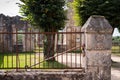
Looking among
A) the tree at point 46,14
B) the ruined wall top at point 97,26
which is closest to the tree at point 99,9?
the tree at point 46,14

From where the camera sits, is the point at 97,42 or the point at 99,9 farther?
the point at 99,9

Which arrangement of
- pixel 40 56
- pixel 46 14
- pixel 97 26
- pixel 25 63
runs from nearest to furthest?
pixel 97 26 → pixel 25 63 → pixel 46 14 → pixel 40 56

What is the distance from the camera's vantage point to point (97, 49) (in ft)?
21.7

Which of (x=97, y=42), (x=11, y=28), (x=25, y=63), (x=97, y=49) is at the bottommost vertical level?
(x=25, y=63)

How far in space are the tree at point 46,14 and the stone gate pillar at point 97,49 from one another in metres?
6.58

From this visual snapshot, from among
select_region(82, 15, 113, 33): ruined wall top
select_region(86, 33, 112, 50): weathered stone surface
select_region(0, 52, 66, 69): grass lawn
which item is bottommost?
select_region(0, 52, 66, 69): grass lawn

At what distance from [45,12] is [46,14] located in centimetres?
20

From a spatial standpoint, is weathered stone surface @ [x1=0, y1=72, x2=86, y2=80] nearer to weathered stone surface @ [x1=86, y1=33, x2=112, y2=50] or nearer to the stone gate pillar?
the stone gate pillar

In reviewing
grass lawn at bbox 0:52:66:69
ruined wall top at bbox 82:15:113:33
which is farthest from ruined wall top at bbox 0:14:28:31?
ruined wall top at bbox 82:15:113:33

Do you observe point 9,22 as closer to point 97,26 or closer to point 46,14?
point 46,14

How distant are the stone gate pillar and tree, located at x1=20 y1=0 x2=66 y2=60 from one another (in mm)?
6581

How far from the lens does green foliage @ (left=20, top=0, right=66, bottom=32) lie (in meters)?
13.4

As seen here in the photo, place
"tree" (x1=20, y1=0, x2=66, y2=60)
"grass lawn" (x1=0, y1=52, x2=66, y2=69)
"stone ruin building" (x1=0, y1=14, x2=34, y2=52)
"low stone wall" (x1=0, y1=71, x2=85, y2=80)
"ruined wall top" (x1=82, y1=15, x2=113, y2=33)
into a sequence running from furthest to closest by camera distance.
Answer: "stone ruin building" (x1=0, y1=14, x2=34, y2=52) < "tree" (x1=20, y1=0, x2=66, y2=60) < "grass lawn" (x1=0, y1=52, x2=66, y2=69) < "low stone wall" (x1=0, y1=71, x2=85, y2=80) < "ruined wall top" (x1=82, y1=15, x2=113, y2=33)

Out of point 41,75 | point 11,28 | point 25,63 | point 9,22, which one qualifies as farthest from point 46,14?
point 9,22
